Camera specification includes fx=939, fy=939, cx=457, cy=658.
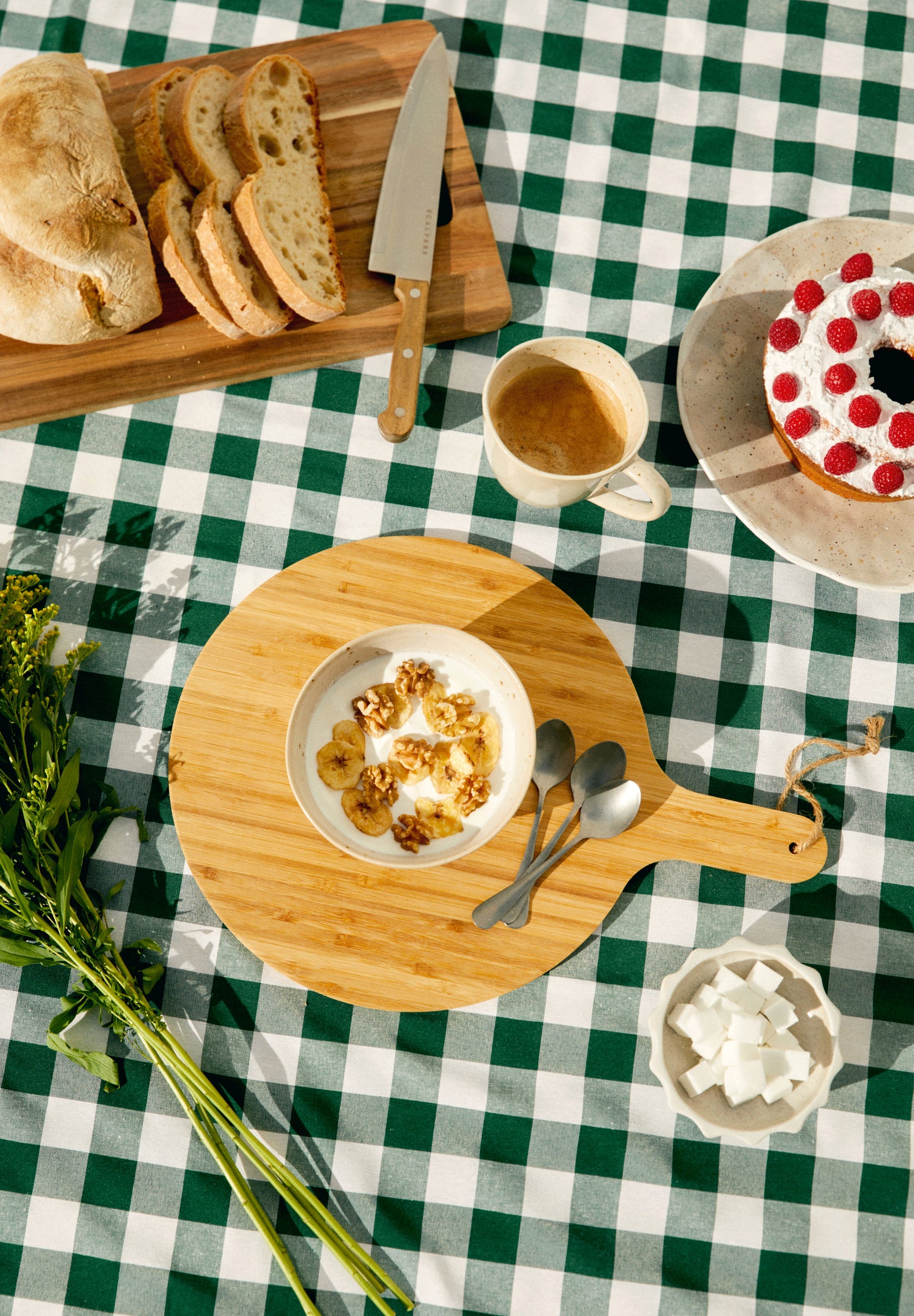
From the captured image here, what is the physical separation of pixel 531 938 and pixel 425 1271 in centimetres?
54

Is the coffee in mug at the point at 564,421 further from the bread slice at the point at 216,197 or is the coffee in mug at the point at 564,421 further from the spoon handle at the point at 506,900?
the spoon handle at the point at 506,900

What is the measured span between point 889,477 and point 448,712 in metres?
0.70

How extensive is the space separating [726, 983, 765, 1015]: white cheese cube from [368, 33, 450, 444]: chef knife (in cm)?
97

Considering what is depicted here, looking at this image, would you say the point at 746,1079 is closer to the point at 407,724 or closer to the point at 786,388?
the point at 407,724

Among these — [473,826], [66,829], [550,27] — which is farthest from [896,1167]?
[550,27]

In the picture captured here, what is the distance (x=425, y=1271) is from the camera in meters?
1.43

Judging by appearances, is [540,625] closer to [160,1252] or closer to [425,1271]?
[425,1271]

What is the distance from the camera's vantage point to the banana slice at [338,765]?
135cm

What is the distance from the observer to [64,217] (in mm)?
1294

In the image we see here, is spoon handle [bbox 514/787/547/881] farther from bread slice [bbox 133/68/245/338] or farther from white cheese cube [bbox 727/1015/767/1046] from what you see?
bread slice [bbox 133/68/245/338]

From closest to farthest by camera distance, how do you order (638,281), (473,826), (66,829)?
(473,826)
(66,829)
(638,281)

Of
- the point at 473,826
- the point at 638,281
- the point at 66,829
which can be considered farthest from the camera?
the point at 638,281

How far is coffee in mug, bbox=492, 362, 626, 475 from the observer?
1382mm

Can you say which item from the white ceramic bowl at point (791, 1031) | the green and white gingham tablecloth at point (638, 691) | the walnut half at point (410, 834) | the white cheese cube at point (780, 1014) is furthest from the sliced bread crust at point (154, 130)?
the white cheese cube at point (780, 1014)
